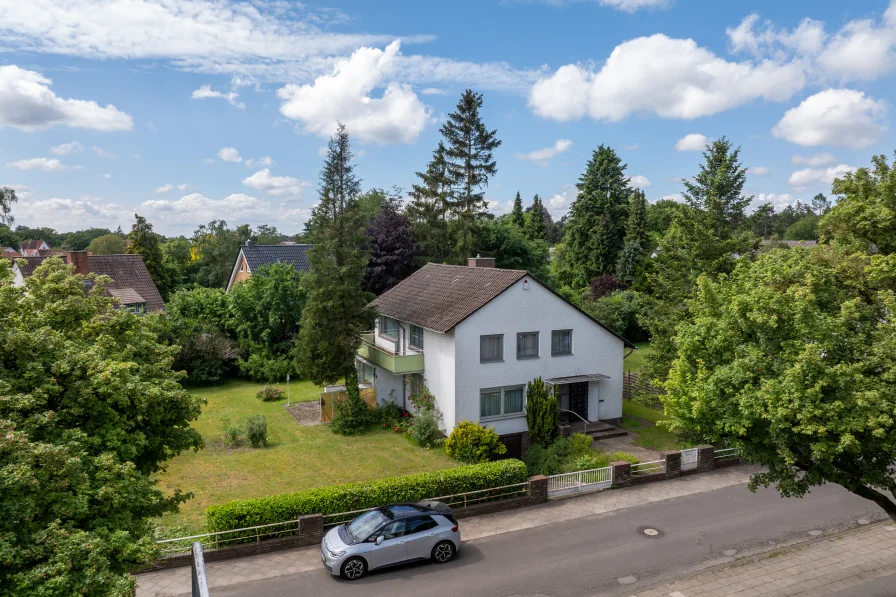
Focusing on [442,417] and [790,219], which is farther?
[790,219]

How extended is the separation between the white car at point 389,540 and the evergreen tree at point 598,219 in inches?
1752

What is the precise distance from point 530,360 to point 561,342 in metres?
1.75

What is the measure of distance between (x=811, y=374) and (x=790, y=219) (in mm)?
151265

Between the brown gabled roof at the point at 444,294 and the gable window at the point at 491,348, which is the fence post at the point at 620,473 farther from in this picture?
the brown gabled roof at the point at 444,294

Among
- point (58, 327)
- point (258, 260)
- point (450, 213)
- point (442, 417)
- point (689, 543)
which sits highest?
point (450, 213)

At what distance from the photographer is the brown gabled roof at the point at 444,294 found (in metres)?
23.6

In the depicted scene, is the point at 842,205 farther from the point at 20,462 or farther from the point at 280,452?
Answer: the point at 280,452

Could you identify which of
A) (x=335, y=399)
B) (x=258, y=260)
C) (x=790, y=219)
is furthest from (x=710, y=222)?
(x=790, y=219)

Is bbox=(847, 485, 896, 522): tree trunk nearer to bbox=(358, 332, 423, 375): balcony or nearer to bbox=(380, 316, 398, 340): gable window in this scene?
bbox=(358, 332, 423, 375): balcony

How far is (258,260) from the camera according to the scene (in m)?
51.5

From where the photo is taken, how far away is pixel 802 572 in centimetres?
1424

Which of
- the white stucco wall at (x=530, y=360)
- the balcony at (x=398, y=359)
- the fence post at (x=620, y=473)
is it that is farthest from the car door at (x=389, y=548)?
the balcony at (x=398, y=359)

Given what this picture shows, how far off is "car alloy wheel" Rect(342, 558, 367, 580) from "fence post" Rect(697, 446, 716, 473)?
1304 cm

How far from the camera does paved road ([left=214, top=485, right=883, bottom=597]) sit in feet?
44.5
